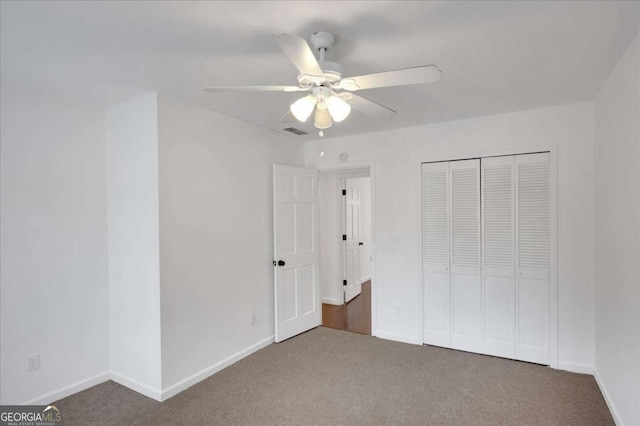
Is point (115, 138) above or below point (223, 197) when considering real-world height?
above

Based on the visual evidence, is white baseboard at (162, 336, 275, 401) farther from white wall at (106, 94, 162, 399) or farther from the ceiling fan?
the ceiling fan

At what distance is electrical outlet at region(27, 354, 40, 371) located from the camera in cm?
263

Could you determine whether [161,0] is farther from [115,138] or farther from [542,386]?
[542,386]

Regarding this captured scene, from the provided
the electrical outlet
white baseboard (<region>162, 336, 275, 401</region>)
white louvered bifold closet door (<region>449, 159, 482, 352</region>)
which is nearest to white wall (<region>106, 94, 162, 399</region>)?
white baseboard (<region>162, 336, 275, 401</region>)

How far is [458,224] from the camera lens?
363cm

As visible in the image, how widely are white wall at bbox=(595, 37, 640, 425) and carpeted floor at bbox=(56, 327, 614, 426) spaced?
396mm

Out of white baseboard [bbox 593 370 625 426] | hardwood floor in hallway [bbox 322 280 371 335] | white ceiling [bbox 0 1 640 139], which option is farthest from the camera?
hardwood floor in hallway [bbox 322 280 371 335]

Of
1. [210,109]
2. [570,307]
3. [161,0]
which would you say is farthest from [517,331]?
[161,0]

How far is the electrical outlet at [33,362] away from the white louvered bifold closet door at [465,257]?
3.75 meters

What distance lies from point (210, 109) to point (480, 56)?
2.26 m

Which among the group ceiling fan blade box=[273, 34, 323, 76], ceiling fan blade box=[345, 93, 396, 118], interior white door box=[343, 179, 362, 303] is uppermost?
ceiling fan blade box=[273, 34, 323, 76]

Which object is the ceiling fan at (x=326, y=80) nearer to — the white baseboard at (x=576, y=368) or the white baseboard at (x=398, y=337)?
the white baseboard at (x=398, y=337)

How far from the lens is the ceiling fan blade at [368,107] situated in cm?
202

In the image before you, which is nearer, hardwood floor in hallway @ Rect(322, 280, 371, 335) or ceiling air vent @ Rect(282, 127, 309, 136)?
ceiling air vent @ Rect(282, 127, 309, 136)
